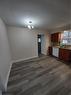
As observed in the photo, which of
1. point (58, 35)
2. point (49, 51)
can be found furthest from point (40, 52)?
point (58, 35)

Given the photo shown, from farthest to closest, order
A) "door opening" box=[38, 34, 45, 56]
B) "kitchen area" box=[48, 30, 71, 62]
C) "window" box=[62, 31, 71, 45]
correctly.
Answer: "door opening" box=[38, 34, 45, 56], "window" box=[62, 31, 71, 45], "kitchen area" box=[48, 30, 71, 62]

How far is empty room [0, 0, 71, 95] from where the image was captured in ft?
6.12

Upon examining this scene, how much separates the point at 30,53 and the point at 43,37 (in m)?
2.00

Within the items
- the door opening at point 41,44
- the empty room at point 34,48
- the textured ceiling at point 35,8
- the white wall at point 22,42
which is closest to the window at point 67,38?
the empty room at point 34,48

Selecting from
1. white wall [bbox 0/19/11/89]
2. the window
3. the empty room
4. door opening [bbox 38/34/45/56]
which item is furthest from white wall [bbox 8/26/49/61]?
the window

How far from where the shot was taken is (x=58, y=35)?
531 centimetres

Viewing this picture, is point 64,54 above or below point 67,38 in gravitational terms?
below

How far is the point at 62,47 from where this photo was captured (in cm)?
487

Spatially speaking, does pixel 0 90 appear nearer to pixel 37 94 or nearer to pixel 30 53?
pixel 37 94

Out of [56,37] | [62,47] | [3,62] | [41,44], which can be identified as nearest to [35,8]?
[3,62]

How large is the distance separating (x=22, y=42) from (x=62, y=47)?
300cm

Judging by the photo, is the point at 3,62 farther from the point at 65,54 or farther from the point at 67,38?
the point at 67,38

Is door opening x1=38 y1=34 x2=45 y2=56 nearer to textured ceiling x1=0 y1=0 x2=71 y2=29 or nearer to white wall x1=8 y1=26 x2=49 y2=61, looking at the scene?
white wall x1=8 y1=26 x2=49 y2=61

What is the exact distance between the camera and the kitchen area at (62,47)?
4.26m
